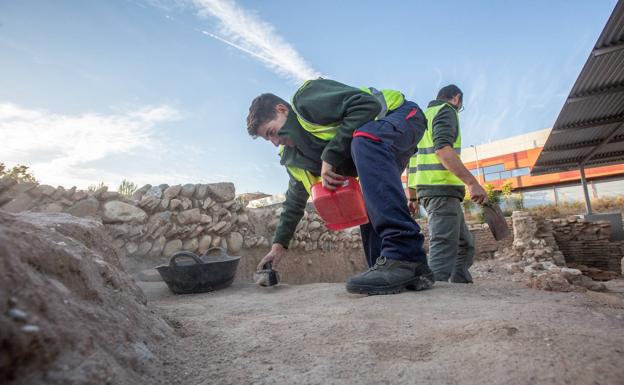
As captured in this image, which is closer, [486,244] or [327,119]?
[327,119]

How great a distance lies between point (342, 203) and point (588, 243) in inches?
399

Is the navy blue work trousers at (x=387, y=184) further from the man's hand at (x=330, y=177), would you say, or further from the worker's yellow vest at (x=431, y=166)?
the worker's yellow vest at (x=431, y=166)

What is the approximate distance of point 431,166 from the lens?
111 inches

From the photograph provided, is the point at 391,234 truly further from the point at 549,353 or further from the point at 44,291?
the point at 44,291

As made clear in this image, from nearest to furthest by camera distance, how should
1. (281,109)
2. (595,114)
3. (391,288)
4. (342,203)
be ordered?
1. (391,288)
2. (342,203)
3. (281,109)
4. (595,114)

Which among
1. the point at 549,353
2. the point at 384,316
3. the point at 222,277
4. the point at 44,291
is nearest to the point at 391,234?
the point at 384,316

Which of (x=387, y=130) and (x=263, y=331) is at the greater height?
(x=387, y=130)

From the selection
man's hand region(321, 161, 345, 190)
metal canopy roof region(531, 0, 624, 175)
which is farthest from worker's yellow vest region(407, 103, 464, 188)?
metal canopy roof region(531, 0, 624, 175)

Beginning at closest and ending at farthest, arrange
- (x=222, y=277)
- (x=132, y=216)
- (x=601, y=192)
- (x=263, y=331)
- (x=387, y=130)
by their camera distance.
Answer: (x=263, y=331)
(x=387, y=130)
(x=222, y=277)
(x=132, y=216)
(x=601, y=192)

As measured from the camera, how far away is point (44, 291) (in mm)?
614

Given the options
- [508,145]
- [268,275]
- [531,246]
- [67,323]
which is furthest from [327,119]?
[508,145]

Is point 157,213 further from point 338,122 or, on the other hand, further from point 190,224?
point 338,122

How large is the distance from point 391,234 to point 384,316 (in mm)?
543

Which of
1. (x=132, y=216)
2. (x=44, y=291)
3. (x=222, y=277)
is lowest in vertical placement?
(x=222, y=277)
